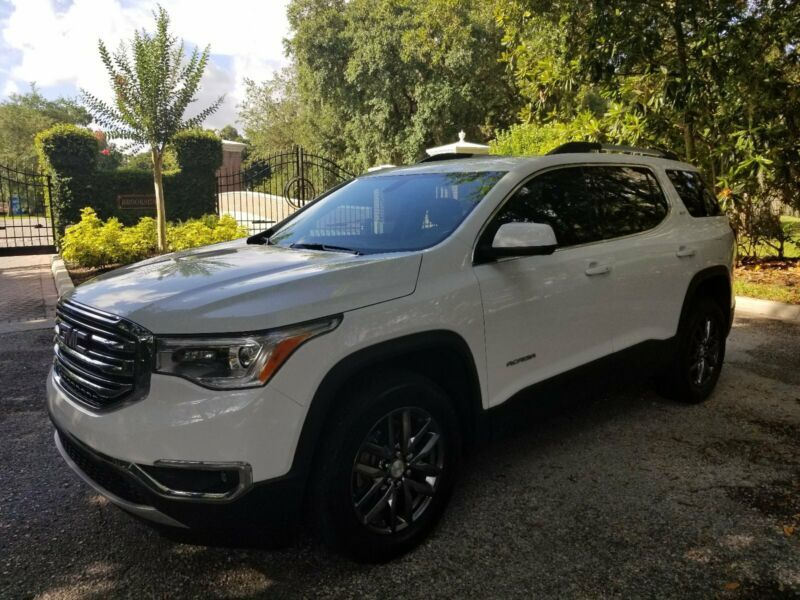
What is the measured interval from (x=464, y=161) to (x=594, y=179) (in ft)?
2.68

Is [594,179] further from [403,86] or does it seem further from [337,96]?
[337,96]

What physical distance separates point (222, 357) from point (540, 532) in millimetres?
1772

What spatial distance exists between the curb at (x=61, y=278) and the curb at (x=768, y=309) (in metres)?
8.86

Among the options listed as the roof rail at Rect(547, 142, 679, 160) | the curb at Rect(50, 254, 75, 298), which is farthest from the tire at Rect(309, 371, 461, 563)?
the curb at Rect(50, 254, 75, 298)

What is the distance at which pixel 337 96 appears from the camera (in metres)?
31.0

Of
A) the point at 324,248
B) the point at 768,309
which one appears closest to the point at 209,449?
the point at 324,248

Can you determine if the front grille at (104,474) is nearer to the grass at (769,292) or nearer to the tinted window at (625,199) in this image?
the tinted window at (625,199)

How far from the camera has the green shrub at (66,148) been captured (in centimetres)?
1385

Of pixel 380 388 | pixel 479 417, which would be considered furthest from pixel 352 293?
pixel 479 417

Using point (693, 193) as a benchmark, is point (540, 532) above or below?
below

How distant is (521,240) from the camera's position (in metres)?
2.92

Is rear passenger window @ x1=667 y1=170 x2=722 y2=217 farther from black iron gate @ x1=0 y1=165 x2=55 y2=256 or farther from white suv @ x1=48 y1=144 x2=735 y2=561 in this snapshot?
black iron gate @ x1=0 y1=165 x2=55 y2=256

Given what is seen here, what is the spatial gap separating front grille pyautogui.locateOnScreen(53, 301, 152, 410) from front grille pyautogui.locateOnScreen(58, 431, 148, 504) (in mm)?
194

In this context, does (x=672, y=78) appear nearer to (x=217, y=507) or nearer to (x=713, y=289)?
→ (x=713, y=289)
